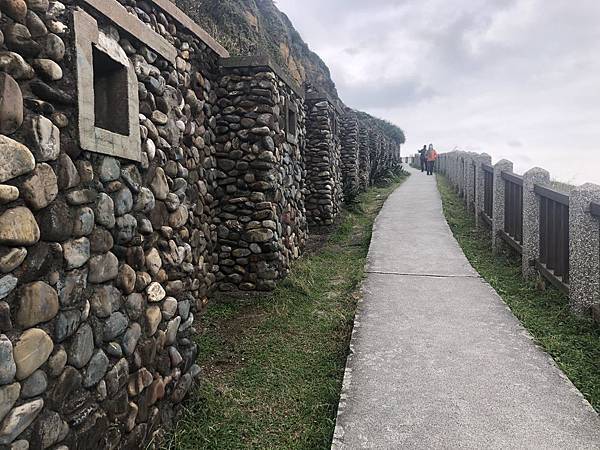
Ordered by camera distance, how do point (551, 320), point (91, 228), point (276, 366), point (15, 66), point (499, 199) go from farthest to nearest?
point (499, 199), point (551, 320), point (276, 366), point (91, 228), point (15, 66)

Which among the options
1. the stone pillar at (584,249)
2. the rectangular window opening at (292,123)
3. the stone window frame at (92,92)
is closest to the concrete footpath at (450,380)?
the stone pillar at (584,249)

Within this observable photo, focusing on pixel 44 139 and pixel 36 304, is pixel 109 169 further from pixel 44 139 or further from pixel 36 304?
pixel 36 304

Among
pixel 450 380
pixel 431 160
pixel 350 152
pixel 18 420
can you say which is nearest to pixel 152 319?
pixel 18 420

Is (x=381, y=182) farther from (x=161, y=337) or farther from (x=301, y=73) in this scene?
(x=161, y=337)

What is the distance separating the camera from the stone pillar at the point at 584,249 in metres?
4.26

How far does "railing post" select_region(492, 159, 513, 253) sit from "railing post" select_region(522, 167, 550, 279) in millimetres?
1471

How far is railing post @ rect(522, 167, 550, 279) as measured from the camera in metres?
5.86

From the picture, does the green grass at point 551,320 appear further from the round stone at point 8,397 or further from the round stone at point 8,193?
the round stone at point 8,193

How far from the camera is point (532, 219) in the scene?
A: 5895 mm

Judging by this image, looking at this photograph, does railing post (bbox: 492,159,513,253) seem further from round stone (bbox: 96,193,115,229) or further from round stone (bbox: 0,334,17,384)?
round stone (bbox: 0,334,17,384)

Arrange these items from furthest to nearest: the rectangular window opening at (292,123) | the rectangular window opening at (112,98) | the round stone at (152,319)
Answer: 1. the rectangular window opening at (292,123)
2. the round stone at (152,319)
3. the rectangular window opening at (112,98)

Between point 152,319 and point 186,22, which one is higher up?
point 186,22

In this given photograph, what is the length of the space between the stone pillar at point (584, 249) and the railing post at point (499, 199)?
2.88m

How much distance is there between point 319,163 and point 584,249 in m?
6.16
